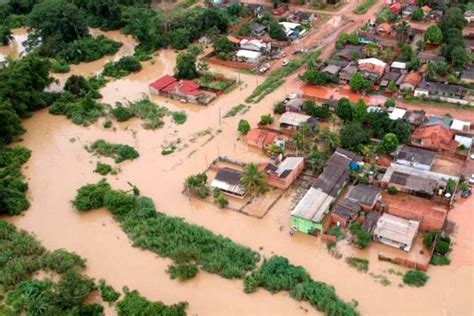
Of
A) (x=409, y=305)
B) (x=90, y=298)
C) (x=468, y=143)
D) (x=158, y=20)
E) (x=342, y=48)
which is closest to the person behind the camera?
(x=409, y=305)

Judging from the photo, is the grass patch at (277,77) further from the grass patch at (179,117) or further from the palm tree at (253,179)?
the palm tree at (253,179)

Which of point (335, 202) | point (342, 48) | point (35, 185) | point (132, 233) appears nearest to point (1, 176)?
point (35, 185)

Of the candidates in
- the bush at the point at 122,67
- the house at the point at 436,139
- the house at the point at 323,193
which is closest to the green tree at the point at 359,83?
the house at the point at 436,139

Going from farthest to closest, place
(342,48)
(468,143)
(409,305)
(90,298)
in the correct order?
1. (342,48)
2. (468,143)
3. (90,298)
4. (409,305)

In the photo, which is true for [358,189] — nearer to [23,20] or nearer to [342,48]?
[342,48]

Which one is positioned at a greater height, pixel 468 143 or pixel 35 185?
pixel 468 143

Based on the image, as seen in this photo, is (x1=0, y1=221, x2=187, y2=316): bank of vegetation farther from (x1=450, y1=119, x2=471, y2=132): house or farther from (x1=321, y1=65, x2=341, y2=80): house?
(x1=321, y1=65, x2=341, y2=80): house
